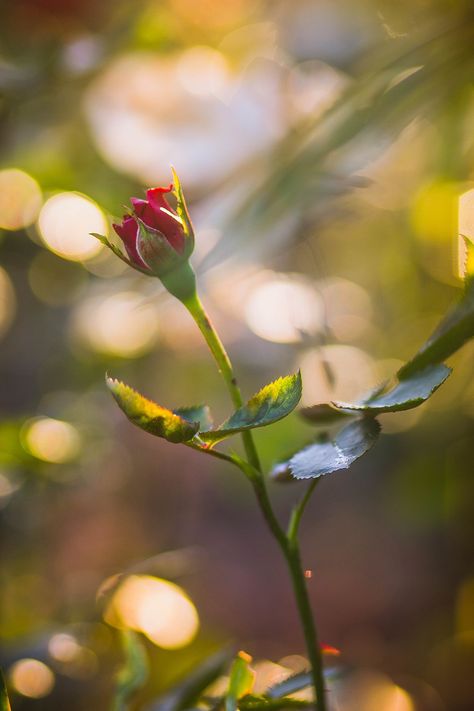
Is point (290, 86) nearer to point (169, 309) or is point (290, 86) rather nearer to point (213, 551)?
point (169, 309)

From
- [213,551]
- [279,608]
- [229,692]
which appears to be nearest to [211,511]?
[213,551]

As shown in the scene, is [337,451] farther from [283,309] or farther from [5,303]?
[5,303]

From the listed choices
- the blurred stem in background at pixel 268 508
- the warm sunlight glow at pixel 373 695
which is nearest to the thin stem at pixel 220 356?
the blurred stem in background at pixel 268 508

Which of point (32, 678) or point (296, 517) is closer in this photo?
point (296, 517)

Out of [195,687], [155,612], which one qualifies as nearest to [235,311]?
[155,612]

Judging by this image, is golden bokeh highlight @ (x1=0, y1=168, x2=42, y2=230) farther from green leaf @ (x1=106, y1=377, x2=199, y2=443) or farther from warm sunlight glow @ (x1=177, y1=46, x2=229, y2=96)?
green leaf @ (x1=106, y1=377, x2=199, y2=443)

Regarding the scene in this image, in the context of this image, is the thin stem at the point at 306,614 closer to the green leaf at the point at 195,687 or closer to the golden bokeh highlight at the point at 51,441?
the green leaf at the point at 195,687
